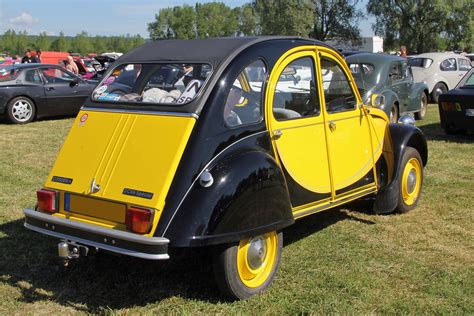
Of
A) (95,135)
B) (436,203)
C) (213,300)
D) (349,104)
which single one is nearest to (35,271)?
(95,135)

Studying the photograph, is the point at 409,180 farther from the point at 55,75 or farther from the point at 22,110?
the point at 55,75

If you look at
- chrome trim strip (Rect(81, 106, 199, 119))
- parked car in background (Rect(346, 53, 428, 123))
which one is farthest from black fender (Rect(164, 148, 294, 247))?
parked car in background (Rect(346, 53, 428, 123))

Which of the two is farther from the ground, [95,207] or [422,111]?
[95,207]

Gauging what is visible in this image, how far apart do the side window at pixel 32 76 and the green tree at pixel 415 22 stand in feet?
142

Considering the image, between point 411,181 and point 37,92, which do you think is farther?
point 37,92

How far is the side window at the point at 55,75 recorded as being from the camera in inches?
523

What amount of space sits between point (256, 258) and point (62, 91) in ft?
35.1

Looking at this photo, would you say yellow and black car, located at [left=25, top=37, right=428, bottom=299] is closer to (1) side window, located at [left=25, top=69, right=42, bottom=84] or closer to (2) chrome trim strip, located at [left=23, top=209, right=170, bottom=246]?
(2) chrome trim strip, located at [left=23, top=209, right=170, bottom=246]

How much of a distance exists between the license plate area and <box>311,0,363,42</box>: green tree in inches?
2271

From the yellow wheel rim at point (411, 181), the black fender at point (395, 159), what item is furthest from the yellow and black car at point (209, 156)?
the yellow wheel rim at point (411, 181)

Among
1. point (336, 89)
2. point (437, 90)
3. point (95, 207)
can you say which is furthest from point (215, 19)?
point (95, 207)

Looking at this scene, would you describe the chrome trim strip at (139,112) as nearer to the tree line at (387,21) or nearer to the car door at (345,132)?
the car door at (345,132)

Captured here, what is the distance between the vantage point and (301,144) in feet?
14.2

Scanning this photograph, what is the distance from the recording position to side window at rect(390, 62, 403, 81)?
11532mm
